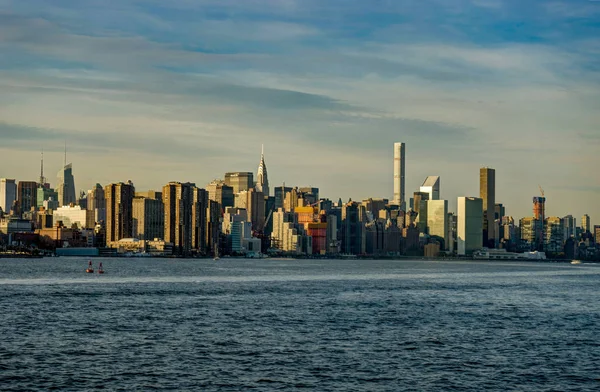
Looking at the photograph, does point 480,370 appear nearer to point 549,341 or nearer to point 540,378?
point 540,378

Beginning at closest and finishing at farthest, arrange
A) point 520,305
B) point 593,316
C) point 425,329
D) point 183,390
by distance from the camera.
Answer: point 183,390
point 425,329
point 593,316
point 520,305

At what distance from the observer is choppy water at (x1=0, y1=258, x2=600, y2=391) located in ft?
167

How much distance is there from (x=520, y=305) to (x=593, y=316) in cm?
1370

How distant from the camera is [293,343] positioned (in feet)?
213

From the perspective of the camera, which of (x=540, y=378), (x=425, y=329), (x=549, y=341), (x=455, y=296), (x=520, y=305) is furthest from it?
(x=455, y=296)

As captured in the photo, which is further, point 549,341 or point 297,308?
point 297,308

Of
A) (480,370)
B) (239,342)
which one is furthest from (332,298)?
(480,370)

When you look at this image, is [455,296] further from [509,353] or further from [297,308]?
[509,353]

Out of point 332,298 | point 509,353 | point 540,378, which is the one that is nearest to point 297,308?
point 332,298

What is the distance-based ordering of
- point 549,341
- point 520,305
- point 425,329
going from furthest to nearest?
point 520,305 → point 425,329 → point 549,341

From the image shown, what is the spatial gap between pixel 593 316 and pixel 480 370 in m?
41.4

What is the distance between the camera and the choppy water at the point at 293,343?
167ft

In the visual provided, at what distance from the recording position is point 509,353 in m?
62.2

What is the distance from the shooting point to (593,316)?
92.2 m
